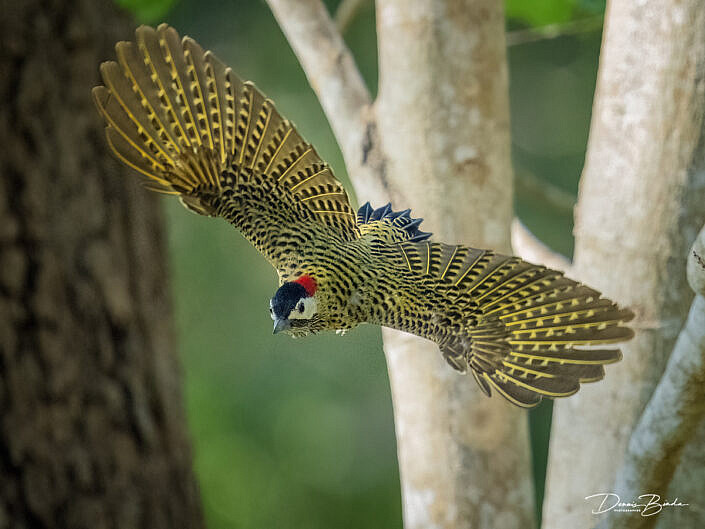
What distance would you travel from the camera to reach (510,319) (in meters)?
1.02

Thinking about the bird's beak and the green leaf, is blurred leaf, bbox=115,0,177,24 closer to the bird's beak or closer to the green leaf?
the green leaf

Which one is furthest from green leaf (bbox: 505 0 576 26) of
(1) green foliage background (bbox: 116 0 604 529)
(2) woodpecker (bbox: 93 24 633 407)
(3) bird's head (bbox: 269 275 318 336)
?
(1) green foliage background (bbox: 116 0 604 529)

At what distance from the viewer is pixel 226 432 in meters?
4.82

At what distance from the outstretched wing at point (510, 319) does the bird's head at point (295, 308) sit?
0.13 metres

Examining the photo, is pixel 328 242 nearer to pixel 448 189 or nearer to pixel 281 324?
pixel 281 324

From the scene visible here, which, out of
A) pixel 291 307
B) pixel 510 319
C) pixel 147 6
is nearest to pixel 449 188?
pixel 510 319

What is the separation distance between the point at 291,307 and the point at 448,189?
25.2 inches

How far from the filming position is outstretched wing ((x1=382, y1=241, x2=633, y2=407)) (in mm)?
922

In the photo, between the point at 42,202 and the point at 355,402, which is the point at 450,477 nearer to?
the point at 42,202

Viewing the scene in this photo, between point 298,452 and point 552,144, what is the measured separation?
2371 mm

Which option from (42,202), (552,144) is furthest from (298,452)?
(42,202)

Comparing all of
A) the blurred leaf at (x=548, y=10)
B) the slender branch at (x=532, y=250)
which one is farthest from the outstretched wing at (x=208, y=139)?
the blurred leaf at (x=548, y=10)

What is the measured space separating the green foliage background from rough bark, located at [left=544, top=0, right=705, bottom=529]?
3.37 metres

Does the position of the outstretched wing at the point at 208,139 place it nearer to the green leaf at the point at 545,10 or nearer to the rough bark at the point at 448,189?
the rough bark at the point at 448,189
